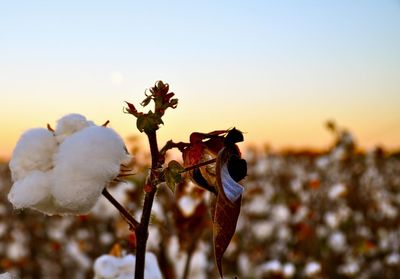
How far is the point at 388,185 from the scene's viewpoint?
8.63 m

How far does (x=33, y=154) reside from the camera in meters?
0.73

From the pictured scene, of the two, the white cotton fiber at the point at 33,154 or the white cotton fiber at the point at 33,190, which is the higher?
the white cotton fiber at the point at 33,154

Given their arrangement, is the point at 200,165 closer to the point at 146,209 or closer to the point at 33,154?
the point at 146,209

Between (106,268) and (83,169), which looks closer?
(83,169)

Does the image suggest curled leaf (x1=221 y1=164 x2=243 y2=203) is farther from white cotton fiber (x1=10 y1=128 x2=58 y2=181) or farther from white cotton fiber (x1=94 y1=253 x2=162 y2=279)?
white cotton fiber (x1=94 y1=253 x2=162 y2=279)

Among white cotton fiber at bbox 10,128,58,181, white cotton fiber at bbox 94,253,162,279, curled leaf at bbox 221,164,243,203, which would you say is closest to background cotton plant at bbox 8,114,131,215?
white cotton fiber at bbox 10,128,58,181

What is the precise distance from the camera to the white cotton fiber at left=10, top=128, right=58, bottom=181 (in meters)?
0.73

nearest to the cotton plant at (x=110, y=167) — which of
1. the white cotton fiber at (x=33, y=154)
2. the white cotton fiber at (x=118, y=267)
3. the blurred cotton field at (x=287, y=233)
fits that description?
the white cotton fiber at (x=33, y=154)

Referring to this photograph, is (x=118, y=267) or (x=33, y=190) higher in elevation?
(x=33, y=190)

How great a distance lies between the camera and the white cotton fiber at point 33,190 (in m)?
0.71

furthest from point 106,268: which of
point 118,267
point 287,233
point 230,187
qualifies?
point 287,233

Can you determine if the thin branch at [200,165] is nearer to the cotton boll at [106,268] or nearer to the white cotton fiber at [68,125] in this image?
the white cotton fiber at [68,125]

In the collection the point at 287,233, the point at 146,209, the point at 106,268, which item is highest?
the point at 146,209

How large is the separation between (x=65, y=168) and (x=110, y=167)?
52 millimetres
